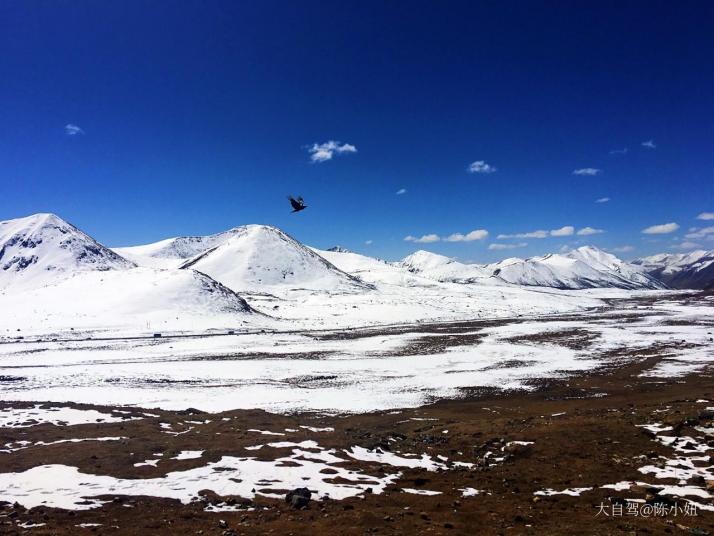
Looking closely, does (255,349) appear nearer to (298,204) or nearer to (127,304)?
(298,204)

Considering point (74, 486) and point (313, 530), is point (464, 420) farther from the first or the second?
point (74, 486)

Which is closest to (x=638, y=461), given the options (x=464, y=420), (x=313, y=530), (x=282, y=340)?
(x=464, y=420)

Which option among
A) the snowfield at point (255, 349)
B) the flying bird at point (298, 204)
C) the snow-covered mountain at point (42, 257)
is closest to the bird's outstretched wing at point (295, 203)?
the flying bird at point (298, 204)

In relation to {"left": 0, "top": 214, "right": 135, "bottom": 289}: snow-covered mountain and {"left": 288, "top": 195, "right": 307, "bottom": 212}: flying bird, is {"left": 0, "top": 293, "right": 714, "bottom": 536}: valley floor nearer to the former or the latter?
{"left": 288, "top": 195, "right": 307, "bottom": 212}: flying bird

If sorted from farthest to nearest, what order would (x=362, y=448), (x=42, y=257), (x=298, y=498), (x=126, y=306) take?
1. (x=42, y=257)
2. (x=126, y=306)
3. (x=362, y=448)
4. (x=298, y=498)

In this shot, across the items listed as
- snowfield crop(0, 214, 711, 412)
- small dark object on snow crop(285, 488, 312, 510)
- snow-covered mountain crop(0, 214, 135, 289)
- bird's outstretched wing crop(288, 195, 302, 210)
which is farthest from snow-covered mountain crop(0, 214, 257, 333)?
small dark object on snow crop(285, 488, 312, 510)

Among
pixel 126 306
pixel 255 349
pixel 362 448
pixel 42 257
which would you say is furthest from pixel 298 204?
pixel 42 257
